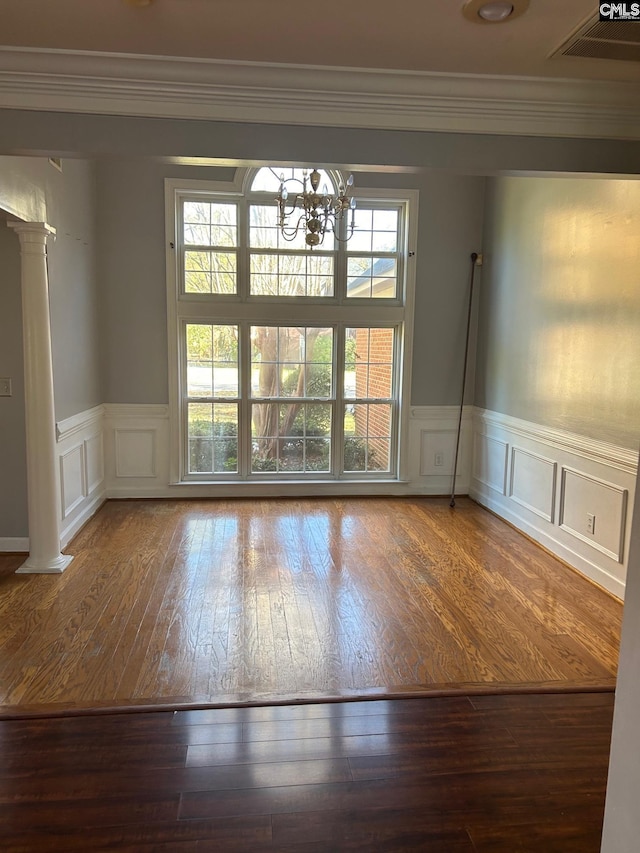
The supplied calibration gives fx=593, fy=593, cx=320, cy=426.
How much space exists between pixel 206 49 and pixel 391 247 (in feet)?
12.1

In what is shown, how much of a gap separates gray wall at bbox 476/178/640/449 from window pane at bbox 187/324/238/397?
2.43 m

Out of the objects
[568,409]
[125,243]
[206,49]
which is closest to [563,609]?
[568,409]

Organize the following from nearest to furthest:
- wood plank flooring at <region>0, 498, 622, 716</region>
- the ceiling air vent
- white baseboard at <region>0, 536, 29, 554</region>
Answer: the ceiling air vent → wood plank flooring at <region>0, 498, 622, 716</region> → white baseboard at <region>0, 536, 29, 554</region>

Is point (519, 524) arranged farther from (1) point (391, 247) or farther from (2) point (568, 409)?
(1) point (391, 247)

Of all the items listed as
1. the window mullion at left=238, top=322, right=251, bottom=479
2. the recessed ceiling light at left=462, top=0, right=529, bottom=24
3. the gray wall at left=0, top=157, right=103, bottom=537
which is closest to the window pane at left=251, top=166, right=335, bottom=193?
the window mullion at left=238, top=322, right=251, bottom=479

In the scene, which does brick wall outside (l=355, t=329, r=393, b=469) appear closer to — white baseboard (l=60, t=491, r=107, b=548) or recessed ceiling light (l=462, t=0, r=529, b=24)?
white baseboard (l=60, t=491, r=107, b=548)

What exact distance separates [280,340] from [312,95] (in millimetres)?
3352

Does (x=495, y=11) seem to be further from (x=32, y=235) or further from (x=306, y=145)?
(x=32, y=235)

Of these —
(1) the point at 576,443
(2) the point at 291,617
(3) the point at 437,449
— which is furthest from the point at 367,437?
(2) the point at 291,617

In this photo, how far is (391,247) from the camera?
5812 millimetres

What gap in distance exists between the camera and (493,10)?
201 cm

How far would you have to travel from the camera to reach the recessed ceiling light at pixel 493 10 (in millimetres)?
1973

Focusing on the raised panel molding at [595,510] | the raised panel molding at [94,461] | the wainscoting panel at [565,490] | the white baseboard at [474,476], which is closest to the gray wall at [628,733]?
the wainscoting panel at [565,490]

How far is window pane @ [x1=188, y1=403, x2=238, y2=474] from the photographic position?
5816mm
